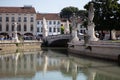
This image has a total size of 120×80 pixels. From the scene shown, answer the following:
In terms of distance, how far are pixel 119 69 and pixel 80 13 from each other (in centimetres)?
8829

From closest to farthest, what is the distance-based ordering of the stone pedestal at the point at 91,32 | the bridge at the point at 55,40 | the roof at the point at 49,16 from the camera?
the stone pedestal at the point at 91,32 < the bridge at the point at 55,40 < the roof at the point at 49,16

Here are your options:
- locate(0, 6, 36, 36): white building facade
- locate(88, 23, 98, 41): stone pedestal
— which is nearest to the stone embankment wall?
locate(88, 23, 98, 41): stone pedestal

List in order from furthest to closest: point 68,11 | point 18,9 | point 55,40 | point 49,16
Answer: point 68,11 → point 49,16 → point 18,9 → point 55,40

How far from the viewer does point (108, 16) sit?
176 feet

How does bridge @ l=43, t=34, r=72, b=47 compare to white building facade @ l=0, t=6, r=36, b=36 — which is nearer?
bridge @ l=43, t=34, r=72, b=47

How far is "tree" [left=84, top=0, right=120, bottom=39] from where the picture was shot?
173ft

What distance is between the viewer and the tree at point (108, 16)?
52875 millimetres

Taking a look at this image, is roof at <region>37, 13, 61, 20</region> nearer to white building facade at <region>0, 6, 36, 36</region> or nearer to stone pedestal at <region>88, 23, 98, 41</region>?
white building facade at <region>0, 6, 36, 36</region>

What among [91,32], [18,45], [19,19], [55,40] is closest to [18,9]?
[19,19]

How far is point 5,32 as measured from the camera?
90.7m

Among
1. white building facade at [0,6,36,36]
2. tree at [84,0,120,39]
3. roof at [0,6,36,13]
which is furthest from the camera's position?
roof at [0,6,36,13]

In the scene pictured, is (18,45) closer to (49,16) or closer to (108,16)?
(108,16)

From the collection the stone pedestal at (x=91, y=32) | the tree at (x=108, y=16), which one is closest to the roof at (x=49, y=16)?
the tree at (x=108, y=16)

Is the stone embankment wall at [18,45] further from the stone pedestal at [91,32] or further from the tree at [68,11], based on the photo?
the tree at [68,11]
